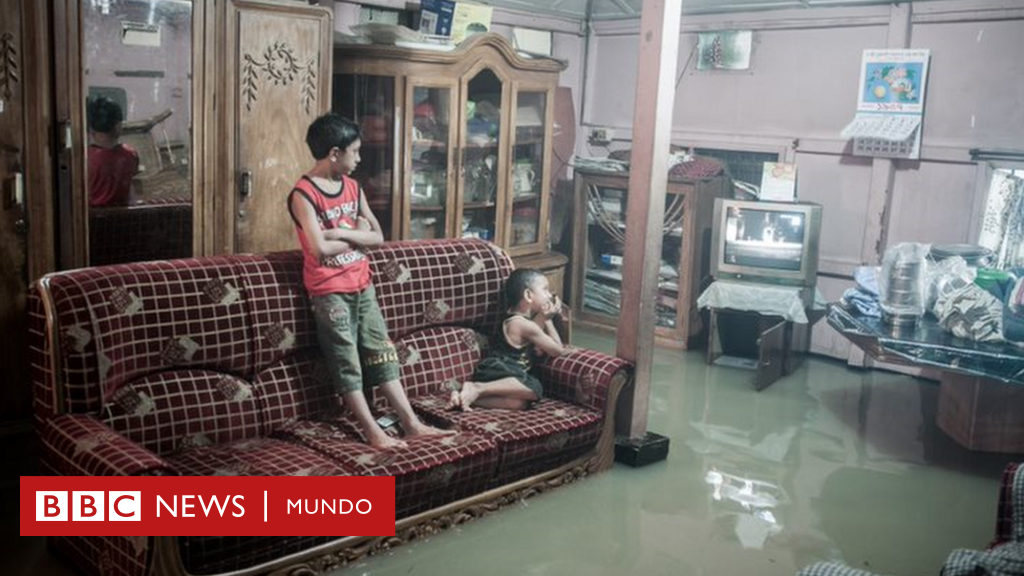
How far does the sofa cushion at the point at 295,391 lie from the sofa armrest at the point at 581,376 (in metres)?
0.91

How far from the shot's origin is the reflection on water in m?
3.56

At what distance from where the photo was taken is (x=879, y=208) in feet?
18.6

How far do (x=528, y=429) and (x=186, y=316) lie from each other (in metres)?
1.25

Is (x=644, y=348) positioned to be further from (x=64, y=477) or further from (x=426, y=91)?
(x=64, y=477)

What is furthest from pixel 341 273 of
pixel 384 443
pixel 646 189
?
pixel 646 189

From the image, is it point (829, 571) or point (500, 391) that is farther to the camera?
point (500, 391)

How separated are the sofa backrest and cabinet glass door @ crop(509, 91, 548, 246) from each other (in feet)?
6.20

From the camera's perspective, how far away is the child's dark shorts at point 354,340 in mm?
3287

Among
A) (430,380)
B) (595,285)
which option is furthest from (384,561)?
(595,285)

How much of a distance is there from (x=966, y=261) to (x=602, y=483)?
2.28m

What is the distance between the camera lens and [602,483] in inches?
152

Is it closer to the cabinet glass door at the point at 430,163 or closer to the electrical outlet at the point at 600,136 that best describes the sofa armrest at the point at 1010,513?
the cabinet glass door at the point at 430,163

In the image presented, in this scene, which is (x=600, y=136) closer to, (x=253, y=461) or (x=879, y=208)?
(x=879, y=208)

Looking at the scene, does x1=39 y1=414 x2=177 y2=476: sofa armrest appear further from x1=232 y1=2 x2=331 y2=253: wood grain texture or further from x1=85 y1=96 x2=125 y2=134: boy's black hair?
x1=232 y1=2 x2=331 y2=253: wood grain texture
